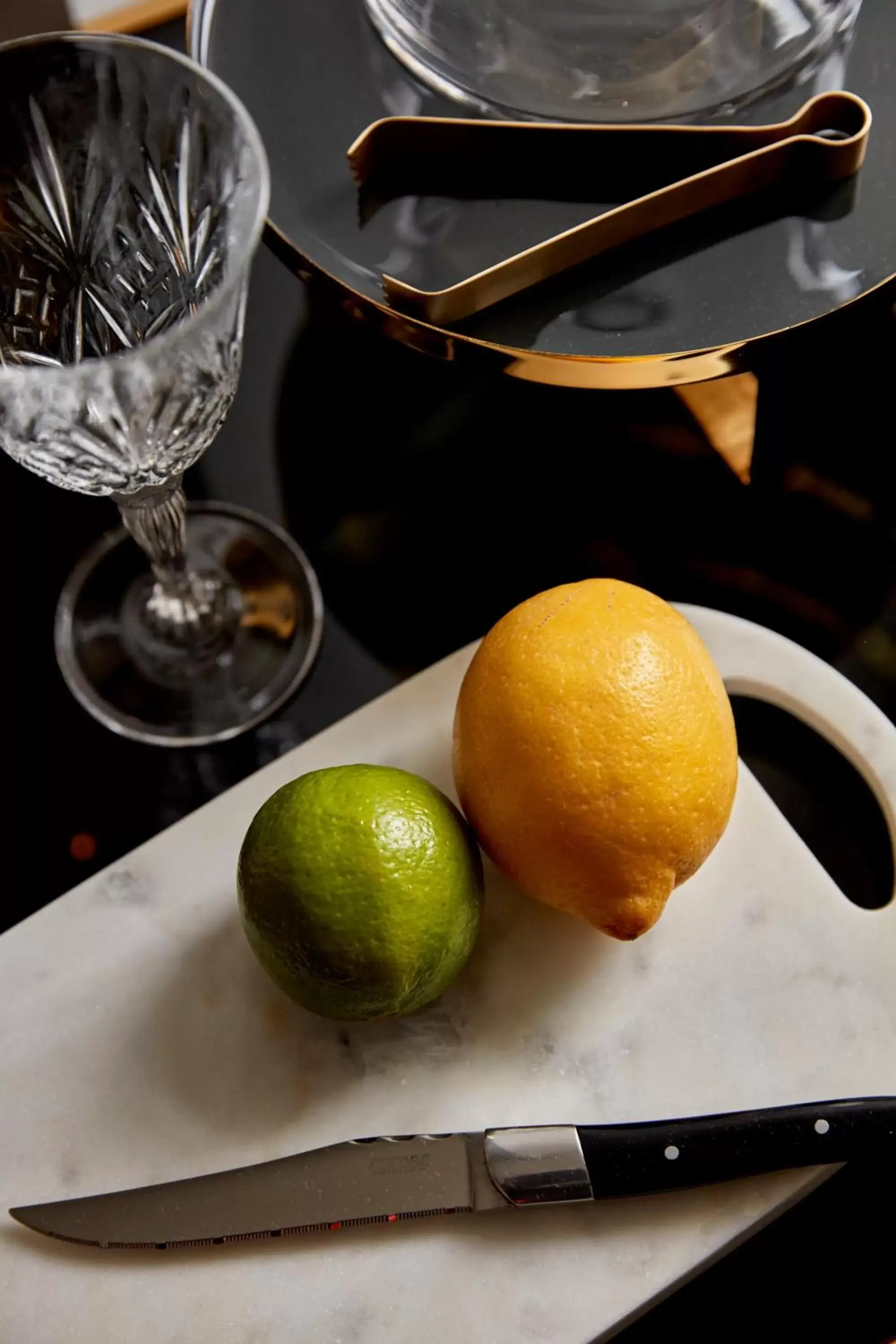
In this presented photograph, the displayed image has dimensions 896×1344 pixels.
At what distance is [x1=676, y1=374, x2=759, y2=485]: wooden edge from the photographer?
0.72m

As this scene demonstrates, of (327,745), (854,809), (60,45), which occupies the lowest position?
(854,809)

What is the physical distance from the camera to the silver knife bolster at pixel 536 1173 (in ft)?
1.92

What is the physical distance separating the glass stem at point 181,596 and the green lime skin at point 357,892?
174 mm

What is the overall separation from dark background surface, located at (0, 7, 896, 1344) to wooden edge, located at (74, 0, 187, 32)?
0.21ft

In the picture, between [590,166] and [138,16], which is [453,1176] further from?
[138,16]

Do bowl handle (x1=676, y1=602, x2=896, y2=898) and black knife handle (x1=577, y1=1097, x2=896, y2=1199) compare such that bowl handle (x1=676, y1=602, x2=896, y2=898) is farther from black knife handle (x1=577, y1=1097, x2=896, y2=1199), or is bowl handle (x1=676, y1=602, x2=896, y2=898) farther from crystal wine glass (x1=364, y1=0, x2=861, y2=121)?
crystal wine glass (x1=364, y1=0, x2=861, y2=121)

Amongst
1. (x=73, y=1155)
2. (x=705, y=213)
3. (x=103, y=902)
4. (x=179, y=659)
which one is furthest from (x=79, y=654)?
(x=705, y=213)

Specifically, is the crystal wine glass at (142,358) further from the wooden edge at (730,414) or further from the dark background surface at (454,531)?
the wooden edge at (730,414)

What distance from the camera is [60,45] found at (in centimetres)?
56

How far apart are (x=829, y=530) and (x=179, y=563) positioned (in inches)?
15.0

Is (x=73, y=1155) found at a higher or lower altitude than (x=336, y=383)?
lower

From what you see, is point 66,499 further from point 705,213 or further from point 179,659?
point 705,213

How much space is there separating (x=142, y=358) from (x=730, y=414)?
38 cm

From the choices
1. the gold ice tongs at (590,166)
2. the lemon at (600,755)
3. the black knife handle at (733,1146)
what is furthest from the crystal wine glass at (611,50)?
the black knife handle at (733,1146)
